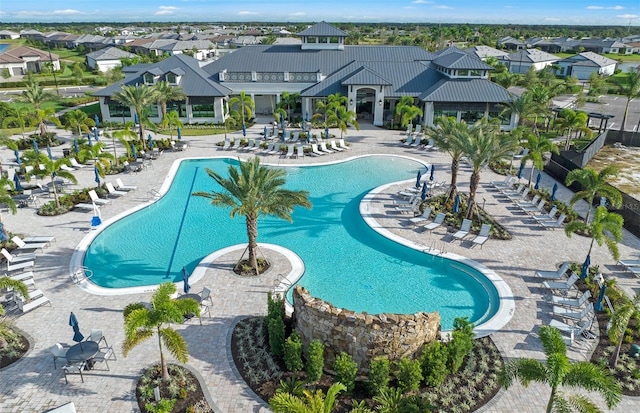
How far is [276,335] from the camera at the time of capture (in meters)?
13.5

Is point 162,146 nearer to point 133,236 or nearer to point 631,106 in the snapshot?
point 133,236

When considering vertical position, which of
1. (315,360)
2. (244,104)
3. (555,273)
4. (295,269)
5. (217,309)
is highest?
(244,104)

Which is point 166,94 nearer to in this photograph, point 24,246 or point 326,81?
point 326,81

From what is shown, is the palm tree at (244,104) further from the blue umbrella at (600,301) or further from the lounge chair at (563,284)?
the blue umbrella at (600,301)

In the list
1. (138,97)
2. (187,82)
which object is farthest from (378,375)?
(187,82)

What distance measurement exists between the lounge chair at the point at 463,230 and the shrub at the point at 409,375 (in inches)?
403

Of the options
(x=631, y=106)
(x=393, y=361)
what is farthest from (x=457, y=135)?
(x=631, y=106)

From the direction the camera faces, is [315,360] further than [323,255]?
No

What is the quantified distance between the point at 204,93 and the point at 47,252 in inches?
1018

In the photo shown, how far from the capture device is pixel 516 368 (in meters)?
10.0

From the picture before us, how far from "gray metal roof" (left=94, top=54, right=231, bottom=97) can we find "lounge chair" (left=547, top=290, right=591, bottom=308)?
1365 inches

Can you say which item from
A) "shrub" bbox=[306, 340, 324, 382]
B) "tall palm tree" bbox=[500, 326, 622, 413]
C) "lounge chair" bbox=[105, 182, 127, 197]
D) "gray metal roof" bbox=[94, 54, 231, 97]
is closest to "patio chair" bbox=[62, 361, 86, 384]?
"shrub" bbox=[306, 340, 324, 382]

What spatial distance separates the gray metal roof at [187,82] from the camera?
139ft

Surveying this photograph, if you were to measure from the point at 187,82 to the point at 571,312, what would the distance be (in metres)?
39.1
